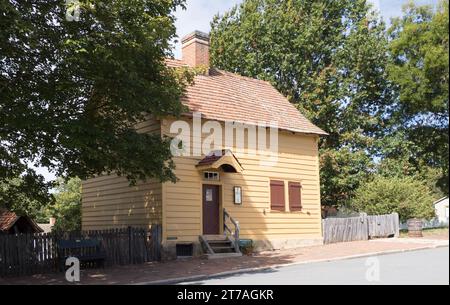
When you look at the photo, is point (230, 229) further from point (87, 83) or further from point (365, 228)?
point (87, 83)

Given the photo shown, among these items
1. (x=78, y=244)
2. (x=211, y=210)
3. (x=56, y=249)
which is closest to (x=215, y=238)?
(x=211, y=210)

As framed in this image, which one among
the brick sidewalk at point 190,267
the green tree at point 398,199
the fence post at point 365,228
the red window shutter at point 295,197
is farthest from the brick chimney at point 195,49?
the green tree at point 398,199

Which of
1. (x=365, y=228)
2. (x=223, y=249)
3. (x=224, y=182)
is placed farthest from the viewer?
(x=365, y=228)

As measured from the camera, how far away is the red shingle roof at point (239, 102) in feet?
66.8

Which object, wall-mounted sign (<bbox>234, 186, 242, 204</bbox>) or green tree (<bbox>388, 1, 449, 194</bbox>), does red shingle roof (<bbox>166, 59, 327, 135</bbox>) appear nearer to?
wall-mounted sign (<bbox>234, 186, 242, 204</bbox>)

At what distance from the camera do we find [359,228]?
23.9 metres

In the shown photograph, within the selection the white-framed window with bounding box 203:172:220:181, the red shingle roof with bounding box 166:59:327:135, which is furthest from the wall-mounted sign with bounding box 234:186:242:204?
the red shingle roof with bounding box 166:59:327:135

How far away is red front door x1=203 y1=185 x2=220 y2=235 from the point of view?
63.1 ft

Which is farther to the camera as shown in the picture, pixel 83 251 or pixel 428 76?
pixel 83 251

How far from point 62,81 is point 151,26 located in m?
2.77

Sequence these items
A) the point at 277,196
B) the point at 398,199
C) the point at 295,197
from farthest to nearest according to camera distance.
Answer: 1. the point at 398,199
2. the point at 295,197
3. the point at 277,196

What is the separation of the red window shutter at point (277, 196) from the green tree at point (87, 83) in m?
7.43

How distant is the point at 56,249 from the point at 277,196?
935 cm

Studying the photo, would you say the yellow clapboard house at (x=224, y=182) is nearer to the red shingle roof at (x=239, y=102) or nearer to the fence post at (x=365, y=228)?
the red shingle roof at (x=239, y=102)
